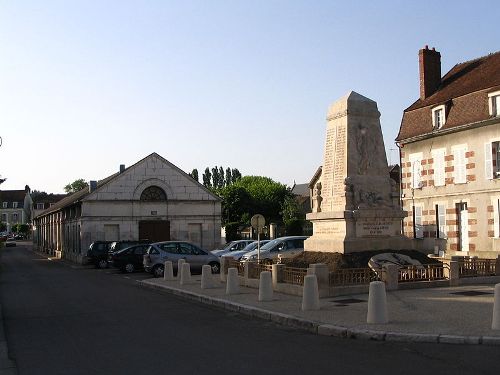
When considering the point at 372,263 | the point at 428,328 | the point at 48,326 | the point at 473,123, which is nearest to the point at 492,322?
the point at 428,328

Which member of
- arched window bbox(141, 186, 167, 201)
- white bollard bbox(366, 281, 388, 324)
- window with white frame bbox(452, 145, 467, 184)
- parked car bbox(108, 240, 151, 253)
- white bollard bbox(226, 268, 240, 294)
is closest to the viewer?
white bollard bbox(366, 281, 388, 324)

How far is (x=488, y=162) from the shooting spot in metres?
31.0

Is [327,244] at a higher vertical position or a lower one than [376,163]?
lower

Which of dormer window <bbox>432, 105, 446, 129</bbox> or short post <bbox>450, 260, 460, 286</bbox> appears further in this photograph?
dormer window <bbox>432, 105, 446, 129</bbox>

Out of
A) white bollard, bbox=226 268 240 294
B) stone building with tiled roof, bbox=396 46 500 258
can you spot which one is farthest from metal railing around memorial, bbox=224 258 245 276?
stone building with tiled roof, bbox=396 46 500 258

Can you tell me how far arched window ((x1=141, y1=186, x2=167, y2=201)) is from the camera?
42938mm

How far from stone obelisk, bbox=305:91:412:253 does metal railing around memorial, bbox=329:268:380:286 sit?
171 centimetres

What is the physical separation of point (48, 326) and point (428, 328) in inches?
298

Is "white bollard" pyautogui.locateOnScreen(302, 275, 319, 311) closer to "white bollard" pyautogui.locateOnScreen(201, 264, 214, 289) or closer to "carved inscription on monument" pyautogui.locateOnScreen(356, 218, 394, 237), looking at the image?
"carved inscription on monument" pyautogui.locateOnScreen(356, 218, 394, 237)

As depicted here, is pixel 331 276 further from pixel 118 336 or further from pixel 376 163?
pixel 118 336

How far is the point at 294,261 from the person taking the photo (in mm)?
18875

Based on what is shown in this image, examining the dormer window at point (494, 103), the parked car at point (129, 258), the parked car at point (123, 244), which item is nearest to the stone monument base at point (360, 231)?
the parked car at point (129, 258)

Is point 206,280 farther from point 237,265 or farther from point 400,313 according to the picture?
point 400,313

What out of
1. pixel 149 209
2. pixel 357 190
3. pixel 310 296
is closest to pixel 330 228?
pixel 357 190
